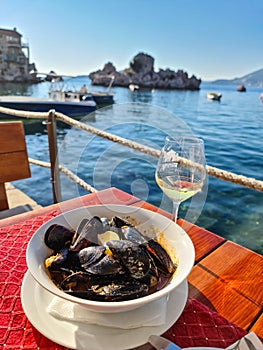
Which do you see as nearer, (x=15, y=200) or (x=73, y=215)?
(x=73, y=215)

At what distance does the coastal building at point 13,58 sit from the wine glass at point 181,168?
2341 inches

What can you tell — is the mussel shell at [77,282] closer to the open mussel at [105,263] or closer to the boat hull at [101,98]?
the open mussel at [105,263]

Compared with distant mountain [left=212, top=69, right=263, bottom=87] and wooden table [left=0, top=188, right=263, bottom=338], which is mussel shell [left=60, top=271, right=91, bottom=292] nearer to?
wooden table [left=0, top=188, right=263, bottom=338]

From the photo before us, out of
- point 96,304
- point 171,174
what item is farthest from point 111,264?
point 171,174

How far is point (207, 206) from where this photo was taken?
535cm

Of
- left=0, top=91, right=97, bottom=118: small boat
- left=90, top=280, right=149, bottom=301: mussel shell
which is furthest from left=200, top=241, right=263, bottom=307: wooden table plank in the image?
left=0, top=91, right=97, bottom=118: small boat

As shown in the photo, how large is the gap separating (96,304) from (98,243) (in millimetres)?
193

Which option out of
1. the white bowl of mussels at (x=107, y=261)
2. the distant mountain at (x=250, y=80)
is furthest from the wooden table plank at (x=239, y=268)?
the distant mountain at (x=250, y=80)

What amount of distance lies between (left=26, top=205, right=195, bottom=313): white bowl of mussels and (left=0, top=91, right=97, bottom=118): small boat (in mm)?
13749

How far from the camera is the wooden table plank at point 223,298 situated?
587mm

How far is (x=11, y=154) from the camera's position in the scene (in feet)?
5.37

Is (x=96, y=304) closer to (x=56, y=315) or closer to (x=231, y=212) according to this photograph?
(x=56, y=315)

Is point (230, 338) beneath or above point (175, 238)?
beneath

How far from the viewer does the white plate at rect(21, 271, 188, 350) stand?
0.45m
